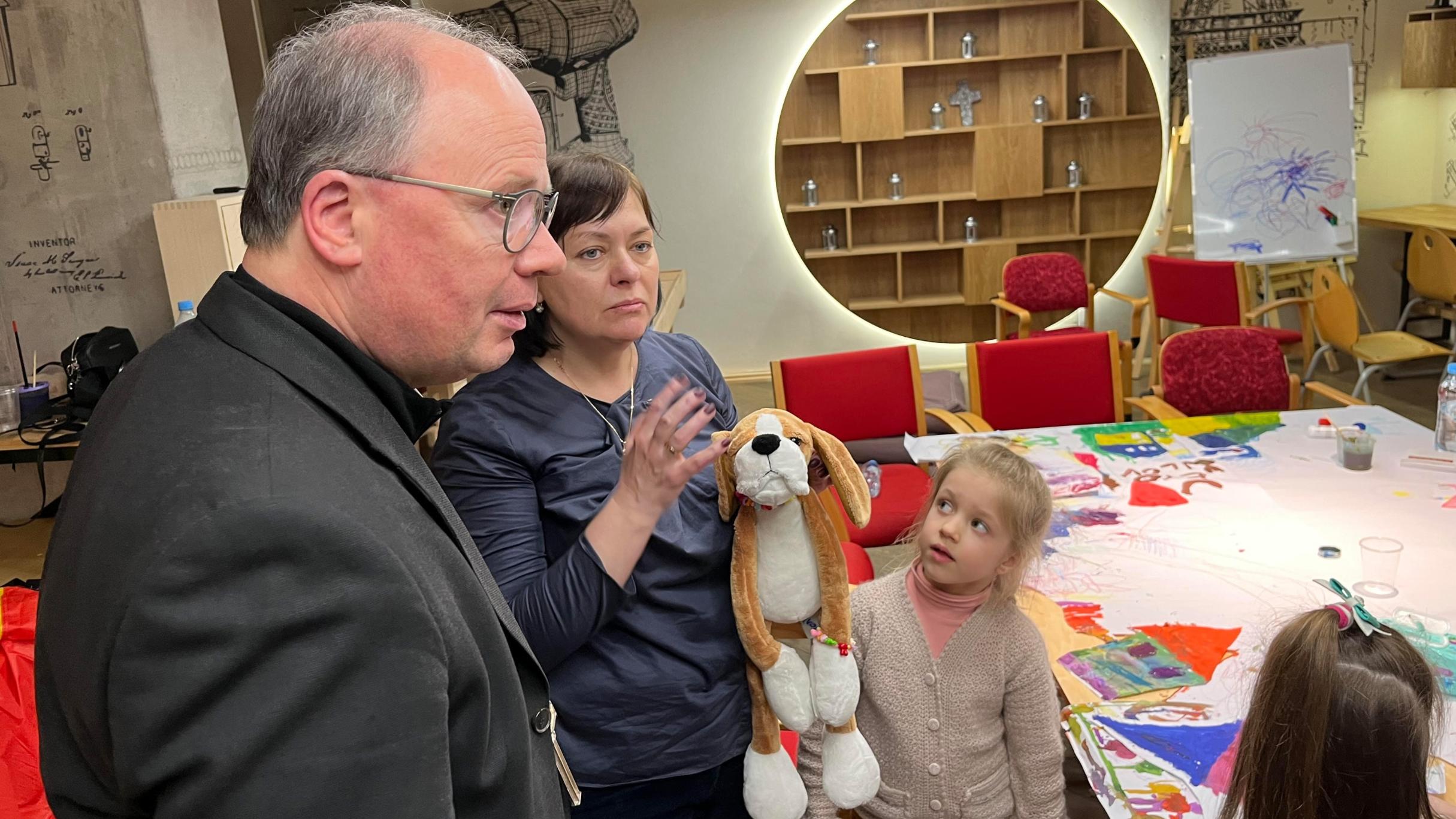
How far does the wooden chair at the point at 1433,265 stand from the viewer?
5.20 m

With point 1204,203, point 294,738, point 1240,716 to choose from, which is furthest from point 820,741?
point 1204,203

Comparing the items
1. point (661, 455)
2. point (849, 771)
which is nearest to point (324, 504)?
point (661, 455)

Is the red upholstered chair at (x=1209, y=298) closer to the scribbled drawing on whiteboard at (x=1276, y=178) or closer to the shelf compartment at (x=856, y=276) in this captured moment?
Answer: the scribbled drawing on whiteboard at (x=1276, y=178)

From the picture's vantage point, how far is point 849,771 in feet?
5.62

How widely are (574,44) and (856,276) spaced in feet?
7.18

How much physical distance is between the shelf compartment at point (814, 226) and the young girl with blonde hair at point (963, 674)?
481 cm

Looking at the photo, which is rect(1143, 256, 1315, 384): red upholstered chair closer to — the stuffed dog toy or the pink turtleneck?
the pink turtleneck

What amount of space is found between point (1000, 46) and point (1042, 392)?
3432 millimetres

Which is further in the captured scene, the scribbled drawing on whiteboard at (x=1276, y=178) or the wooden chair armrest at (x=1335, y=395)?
the scribbled drawing on whiteboard at (x=1276, y=178)

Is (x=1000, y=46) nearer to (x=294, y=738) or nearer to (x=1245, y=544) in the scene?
(x=1245, y=544)

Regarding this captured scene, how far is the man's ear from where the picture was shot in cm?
76

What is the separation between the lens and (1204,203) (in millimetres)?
5848

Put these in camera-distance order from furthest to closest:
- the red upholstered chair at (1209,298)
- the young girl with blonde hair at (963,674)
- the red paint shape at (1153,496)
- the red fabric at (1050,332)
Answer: the red fabric at (1050,332), the red upholstered chair at (1209,298), the red paint shape at (1153,496), the young girl with blonde hair at (963,674)

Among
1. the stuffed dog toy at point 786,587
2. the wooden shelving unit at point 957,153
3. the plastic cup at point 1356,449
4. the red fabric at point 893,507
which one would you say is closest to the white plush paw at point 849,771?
the stuffed dog toy at point 786,587
